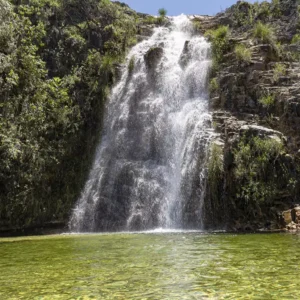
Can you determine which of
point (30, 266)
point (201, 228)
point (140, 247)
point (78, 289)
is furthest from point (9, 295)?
point (201, 228)

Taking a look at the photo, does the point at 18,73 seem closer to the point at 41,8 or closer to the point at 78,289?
the point at 41,8

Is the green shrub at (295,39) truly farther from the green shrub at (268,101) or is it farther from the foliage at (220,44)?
the green shrub at (268,101)

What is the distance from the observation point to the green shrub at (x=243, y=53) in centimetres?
1731

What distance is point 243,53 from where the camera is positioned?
17.5m

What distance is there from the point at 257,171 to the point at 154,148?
5306 mm

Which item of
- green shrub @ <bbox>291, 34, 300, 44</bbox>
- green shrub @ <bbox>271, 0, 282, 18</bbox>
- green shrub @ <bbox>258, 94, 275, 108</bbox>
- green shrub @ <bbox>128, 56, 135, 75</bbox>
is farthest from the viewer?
green shrub @ <bbox>271, 0, 282, 18</bbox>

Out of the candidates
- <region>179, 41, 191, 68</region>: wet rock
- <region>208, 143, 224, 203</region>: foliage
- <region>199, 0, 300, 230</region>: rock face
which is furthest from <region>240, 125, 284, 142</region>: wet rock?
<region>179, 41, 191, 68</region>: wet rock

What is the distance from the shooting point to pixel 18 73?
1608 centimetres

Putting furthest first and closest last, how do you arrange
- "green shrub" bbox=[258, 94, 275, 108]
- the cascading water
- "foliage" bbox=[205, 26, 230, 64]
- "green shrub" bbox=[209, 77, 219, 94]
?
"foliage" bbox=[205, 26, 230, 64]
"green shrub" bbox=[209, 77, 219, 94]
"green shrub" bbox=[258, 94, 275, 108]
the cascading water

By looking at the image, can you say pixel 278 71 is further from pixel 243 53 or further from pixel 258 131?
pixel 258 131

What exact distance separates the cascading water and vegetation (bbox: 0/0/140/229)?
110cm

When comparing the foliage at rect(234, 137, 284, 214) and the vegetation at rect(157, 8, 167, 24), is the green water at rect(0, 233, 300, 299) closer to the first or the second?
the foliage at rect(234, 137, 284, 214)

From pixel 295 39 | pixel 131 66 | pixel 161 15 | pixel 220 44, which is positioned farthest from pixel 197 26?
pixel 295 39

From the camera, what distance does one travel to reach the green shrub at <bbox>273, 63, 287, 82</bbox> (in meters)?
16.2
